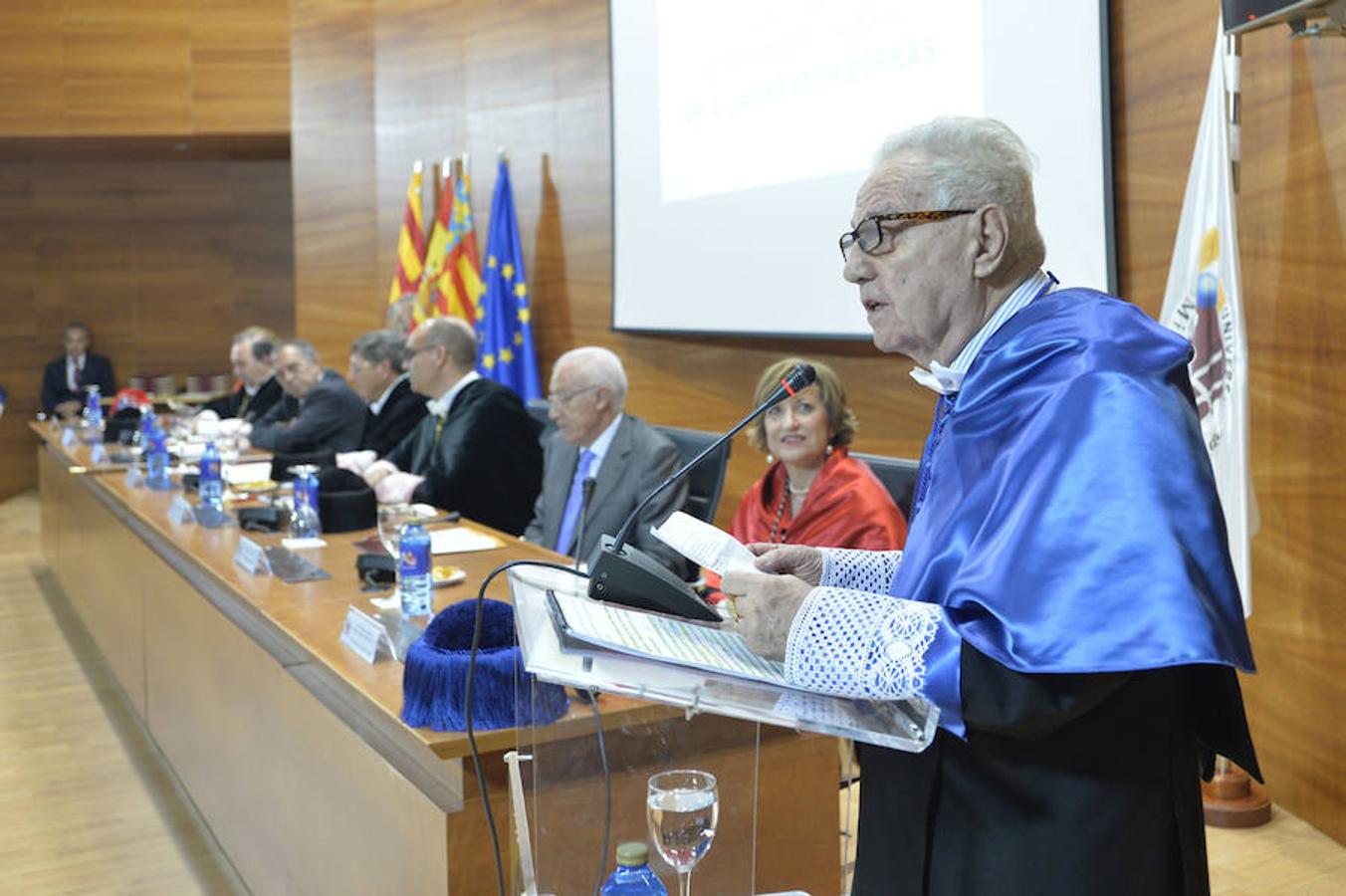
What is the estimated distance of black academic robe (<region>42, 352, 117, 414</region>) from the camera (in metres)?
11.5

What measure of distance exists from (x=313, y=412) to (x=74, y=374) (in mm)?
6337

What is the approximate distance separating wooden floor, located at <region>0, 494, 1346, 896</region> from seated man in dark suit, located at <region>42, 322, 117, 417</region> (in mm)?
6295

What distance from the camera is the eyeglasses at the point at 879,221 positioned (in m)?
1.31

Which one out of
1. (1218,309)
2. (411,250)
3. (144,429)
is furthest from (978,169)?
(411,250)

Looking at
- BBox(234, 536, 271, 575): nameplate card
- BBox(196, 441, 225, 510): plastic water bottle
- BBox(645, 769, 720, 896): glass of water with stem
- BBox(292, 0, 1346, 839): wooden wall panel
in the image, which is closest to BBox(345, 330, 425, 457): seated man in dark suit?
BBox(292, 0, 1346, 839): wooden wall panel

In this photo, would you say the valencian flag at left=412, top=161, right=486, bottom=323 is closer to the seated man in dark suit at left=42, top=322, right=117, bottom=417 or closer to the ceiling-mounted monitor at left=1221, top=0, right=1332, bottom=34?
the seated man in dark suit at left=42, top=322, right=117, bottom=417

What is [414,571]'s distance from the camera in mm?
2674

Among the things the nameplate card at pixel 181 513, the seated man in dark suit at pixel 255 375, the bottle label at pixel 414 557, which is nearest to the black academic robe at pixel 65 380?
the seated man in dark suit at pixel 255 375

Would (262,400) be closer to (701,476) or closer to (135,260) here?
(701,476)

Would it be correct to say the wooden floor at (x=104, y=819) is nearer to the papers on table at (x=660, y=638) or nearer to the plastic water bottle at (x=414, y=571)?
the papers on table at (x=660, y=638)

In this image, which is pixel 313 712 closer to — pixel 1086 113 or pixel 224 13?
pixel 1086 113

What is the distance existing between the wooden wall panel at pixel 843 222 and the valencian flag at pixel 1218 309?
7.7 inches

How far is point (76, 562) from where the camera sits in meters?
6.23

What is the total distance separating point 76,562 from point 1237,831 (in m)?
5.17
